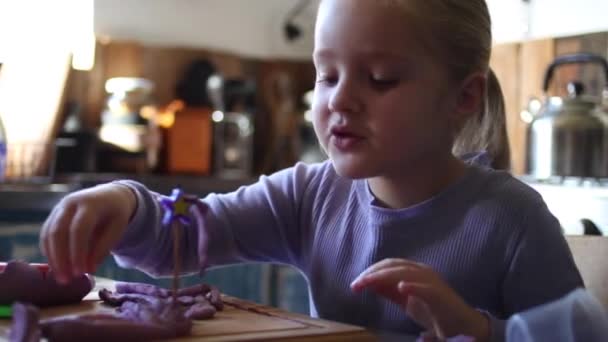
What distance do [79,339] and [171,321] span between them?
6 cm

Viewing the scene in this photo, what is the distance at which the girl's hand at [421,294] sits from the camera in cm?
63

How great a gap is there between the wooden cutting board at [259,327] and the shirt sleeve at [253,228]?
22cm

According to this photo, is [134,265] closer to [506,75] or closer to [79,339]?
[79,339]

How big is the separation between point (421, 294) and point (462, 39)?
34 cm

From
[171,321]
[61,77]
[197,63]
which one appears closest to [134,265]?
[171,321]

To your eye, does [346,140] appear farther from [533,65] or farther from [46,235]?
[533,65]

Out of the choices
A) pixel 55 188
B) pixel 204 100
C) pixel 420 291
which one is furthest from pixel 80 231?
pixel 204 100

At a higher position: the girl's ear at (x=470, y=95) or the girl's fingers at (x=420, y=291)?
the girl's ear at (x=470, y=95)

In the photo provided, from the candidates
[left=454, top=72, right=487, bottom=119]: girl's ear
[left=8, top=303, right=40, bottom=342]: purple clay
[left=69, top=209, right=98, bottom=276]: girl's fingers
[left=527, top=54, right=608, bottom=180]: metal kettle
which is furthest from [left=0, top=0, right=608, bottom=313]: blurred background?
[left=8, top=303, right=40, bottom=342]: purple clay

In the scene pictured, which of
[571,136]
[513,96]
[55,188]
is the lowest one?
[55,188]

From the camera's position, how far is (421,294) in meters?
0.64

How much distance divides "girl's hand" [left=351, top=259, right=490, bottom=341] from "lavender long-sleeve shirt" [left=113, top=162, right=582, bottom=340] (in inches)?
5.9

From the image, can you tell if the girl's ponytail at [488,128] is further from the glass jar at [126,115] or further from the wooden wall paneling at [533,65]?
the glass jar at [126,115]

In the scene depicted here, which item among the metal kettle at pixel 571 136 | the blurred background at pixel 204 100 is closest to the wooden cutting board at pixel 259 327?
the blurred background at pixel 204 100
